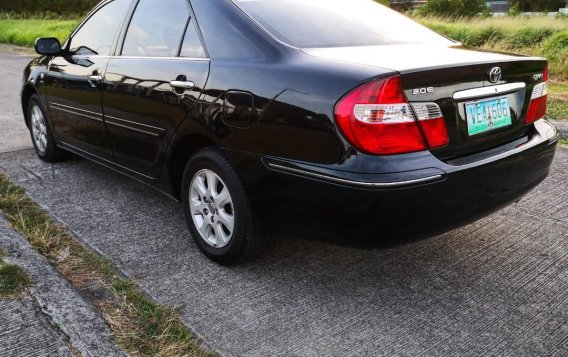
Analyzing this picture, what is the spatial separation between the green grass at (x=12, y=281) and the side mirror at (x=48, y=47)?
2.08 metres

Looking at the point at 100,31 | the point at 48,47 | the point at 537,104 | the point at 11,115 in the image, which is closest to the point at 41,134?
the point at 48,47

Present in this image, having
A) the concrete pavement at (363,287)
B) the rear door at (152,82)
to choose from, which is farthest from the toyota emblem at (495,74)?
the rear door at (152,82)

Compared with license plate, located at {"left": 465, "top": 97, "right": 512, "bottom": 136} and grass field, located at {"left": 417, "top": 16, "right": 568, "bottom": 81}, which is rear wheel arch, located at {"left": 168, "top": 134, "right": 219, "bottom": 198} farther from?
grass field, located at {"left": 417, "top": 16, "right": 568, "bottom": 81}

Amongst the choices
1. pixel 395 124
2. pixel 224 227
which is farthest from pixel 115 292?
pixel 395 124

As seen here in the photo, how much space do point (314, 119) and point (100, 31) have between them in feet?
7.77

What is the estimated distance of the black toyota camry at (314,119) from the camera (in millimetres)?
2186

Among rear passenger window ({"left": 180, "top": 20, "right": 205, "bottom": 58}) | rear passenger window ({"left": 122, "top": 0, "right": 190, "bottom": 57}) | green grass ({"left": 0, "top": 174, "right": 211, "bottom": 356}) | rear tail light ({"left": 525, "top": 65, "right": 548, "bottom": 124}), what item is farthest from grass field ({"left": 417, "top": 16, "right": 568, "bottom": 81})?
green grass ({"left": 0, "top": 174, "right": 211, "bottom": 356})

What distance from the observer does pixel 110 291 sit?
2646 millimetres

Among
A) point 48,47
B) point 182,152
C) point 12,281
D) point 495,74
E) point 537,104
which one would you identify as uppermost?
point 48,47

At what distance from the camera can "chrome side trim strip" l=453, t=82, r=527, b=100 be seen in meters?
2.32

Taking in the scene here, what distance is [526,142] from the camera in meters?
2.70

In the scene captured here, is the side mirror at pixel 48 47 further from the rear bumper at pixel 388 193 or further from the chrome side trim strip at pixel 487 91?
the chrome side trim strip at pixel 487 91

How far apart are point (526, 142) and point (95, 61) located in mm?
2838

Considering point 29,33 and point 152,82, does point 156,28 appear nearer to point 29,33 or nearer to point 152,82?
point 152,82
